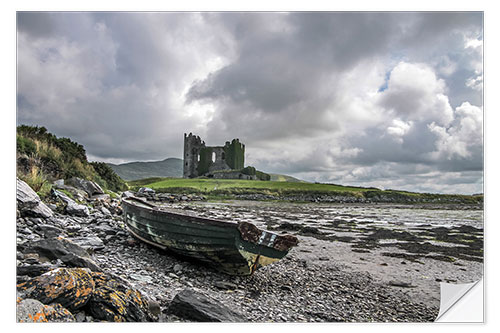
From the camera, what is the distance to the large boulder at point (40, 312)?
248 cm

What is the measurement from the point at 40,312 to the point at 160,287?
1.61 meters

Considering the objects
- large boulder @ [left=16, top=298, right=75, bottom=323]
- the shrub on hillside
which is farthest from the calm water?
large boulder @ [left=16, top=298, right=75, bottom=323]

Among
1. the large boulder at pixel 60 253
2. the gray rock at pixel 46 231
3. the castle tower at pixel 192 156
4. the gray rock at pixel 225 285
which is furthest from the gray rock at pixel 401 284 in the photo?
the castle tower at pixel 192 156

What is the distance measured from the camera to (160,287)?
3.93m

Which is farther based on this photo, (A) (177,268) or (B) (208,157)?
(B) (208,157)

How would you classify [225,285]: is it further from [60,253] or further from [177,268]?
[60,253]

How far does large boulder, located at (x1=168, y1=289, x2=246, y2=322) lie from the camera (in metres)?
3.21

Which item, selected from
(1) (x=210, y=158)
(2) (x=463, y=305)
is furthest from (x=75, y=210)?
(1) (x=210, y=158)

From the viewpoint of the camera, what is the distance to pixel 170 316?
10.5 ft

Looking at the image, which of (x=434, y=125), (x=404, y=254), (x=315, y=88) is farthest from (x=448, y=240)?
(x=315, y=88)

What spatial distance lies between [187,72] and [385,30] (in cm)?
383

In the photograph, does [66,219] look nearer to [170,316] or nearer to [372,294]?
[170,316]

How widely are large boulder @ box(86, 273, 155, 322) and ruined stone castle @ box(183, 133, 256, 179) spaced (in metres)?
62.5

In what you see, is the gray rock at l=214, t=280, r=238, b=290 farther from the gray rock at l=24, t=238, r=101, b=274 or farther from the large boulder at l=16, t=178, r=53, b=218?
the large boulder at l=16, t=178, r=53, b=218
